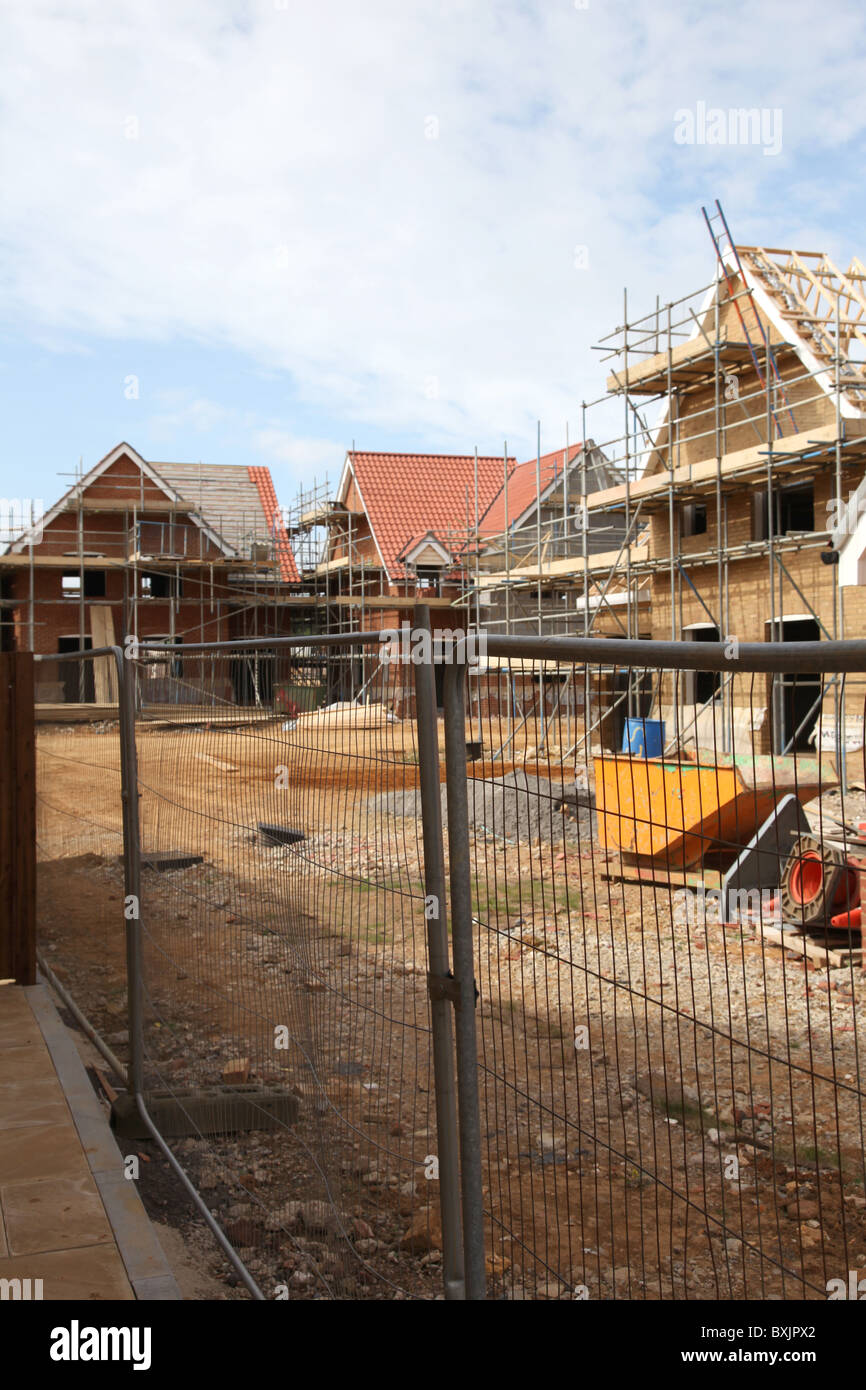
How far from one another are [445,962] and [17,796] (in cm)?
464

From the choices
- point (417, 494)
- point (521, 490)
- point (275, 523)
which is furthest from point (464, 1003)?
point (275, 523)

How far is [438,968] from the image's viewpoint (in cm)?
255

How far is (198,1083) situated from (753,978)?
153 inches

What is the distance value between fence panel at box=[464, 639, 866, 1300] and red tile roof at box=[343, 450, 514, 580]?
31.9 metres

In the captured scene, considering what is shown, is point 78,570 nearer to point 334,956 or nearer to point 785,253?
point 785,253

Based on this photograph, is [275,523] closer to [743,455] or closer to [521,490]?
[521,490]

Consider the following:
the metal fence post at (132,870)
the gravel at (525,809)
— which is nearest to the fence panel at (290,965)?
the metal fence post at (132,870)

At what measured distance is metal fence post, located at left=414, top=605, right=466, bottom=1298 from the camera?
2502 millimetres

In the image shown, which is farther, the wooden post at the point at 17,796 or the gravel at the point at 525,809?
the wooden post at the point at 17,796

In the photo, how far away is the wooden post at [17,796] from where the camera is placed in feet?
21.1

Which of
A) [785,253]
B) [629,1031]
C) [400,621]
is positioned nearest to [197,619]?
[400,621]

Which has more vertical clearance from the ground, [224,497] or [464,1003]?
[224,497]

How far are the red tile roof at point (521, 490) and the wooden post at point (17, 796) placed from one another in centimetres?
3129

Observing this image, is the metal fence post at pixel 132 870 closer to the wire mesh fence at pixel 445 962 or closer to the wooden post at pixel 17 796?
the wire mesh fence at pixel 445 962
